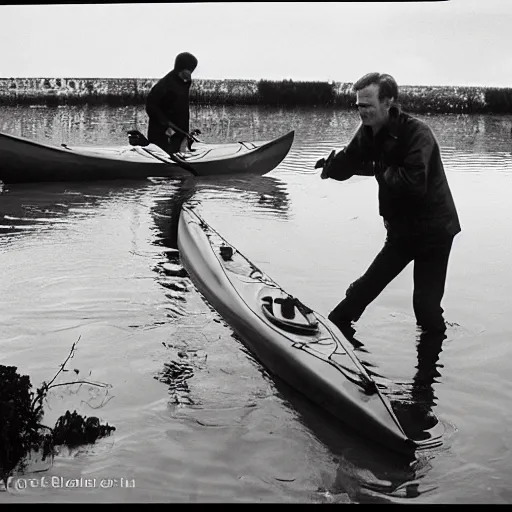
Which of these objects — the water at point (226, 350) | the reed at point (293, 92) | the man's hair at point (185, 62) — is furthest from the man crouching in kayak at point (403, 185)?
the reed at point (293, 92)

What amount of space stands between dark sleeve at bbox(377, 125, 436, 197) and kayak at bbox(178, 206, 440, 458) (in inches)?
34.2

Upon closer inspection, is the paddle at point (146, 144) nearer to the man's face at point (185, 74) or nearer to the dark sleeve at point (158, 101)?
the dark sleeve at point (158, 101)

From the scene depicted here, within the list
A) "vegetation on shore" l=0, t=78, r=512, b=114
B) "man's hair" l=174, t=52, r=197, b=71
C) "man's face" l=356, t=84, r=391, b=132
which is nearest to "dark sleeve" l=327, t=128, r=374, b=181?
"man's face" l=356, t=84, r=391, b=132

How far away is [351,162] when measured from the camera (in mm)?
4113

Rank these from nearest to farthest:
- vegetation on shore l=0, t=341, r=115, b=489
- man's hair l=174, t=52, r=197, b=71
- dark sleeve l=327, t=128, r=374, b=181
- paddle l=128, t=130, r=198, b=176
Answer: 1. vegetation on shore l=0, t=341, r=115, b=489
2. dark sleeve l=327, t=128, r=374, b=181
3. man's hair l=174, t=52, r=197, b=71
4. paddle l=128, t=130, r=198, b=176

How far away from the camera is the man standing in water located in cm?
970

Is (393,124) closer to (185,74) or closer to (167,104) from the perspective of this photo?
(185,74)

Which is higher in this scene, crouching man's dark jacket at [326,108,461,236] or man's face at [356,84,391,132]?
man's face at [356,84,391,132]

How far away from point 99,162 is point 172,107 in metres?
1.34

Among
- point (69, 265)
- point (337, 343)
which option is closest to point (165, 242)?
point (69, 265)

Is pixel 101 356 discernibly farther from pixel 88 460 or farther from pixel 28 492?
pixel 28 492

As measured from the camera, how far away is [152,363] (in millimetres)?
4191

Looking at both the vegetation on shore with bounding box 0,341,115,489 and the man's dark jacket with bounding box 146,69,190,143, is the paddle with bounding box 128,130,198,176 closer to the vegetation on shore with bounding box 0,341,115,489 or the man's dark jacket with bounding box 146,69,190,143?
the man's dark jacket with bounding box 146,69,190,143

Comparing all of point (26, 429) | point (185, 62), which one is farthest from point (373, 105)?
point (185, 62)
